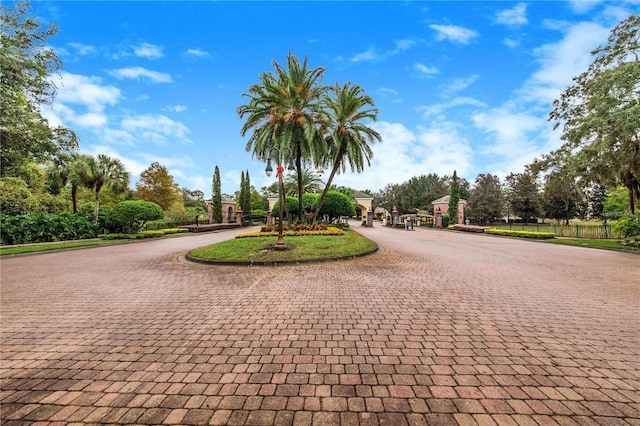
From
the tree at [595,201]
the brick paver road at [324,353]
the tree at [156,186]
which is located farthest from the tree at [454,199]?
the tree at [156,186]

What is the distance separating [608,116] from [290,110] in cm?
1540

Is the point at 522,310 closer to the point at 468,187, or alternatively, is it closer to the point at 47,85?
the point at 47,85

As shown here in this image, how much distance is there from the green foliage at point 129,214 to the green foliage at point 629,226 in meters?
30.5

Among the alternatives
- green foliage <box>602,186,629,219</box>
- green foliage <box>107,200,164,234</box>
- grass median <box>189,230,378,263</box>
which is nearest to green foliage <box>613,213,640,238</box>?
green foliage <box>602,186,629,219</box>

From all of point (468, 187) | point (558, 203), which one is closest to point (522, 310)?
point (558, 203)

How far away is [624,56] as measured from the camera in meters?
13.5

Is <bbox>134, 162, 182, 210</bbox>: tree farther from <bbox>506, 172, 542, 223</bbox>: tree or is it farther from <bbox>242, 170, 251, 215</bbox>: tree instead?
<bbox>506, 172, 542, 223</bbox>: tree

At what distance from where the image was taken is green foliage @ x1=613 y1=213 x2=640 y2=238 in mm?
14039

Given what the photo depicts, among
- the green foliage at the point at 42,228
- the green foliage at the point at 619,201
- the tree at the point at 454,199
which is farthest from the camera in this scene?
the tree at the point at 454,199

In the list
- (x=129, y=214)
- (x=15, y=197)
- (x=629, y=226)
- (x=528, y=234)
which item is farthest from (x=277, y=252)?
(x=15, y=197)

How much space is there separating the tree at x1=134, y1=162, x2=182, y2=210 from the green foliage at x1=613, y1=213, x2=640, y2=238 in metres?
45.3

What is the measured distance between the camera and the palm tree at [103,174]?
72.4 ft

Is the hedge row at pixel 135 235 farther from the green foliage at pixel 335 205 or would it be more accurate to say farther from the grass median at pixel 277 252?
the green foliage at pixel 335 205

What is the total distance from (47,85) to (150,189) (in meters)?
31.5
